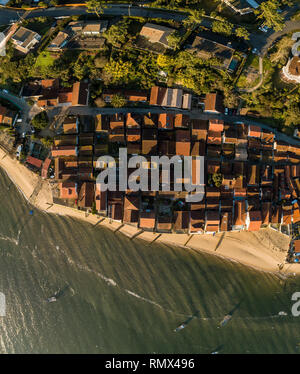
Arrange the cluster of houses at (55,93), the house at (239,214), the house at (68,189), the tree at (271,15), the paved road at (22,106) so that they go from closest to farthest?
the tree at (271,15) < the house at (239,214) < the house at (68,189) < the cluster of houses at (55,93) < the paved road at (22,106)

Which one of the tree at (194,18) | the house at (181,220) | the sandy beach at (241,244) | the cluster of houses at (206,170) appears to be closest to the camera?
the tree at (194,18)

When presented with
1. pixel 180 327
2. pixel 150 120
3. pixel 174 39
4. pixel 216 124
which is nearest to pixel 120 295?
pixel 180 327

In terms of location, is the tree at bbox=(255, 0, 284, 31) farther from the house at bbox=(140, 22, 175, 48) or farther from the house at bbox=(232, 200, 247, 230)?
the house at bbox=(232, 200, 247, 230)

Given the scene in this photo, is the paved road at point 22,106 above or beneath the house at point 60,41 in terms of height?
beneath

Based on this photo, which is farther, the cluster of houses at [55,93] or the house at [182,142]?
the cluster of houses at [55,93]

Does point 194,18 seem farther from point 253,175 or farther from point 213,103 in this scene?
point 253,175

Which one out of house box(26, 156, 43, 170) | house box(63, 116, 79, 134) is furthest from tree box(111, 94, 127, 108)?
house box(26, 156, 43, 170)

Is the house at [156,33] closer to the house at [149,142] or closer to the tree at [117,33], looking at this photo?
the tree at [117,33]

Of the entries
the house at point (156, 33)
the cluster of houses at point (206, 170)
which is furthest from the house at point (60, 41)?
the house at point (156, 33)
